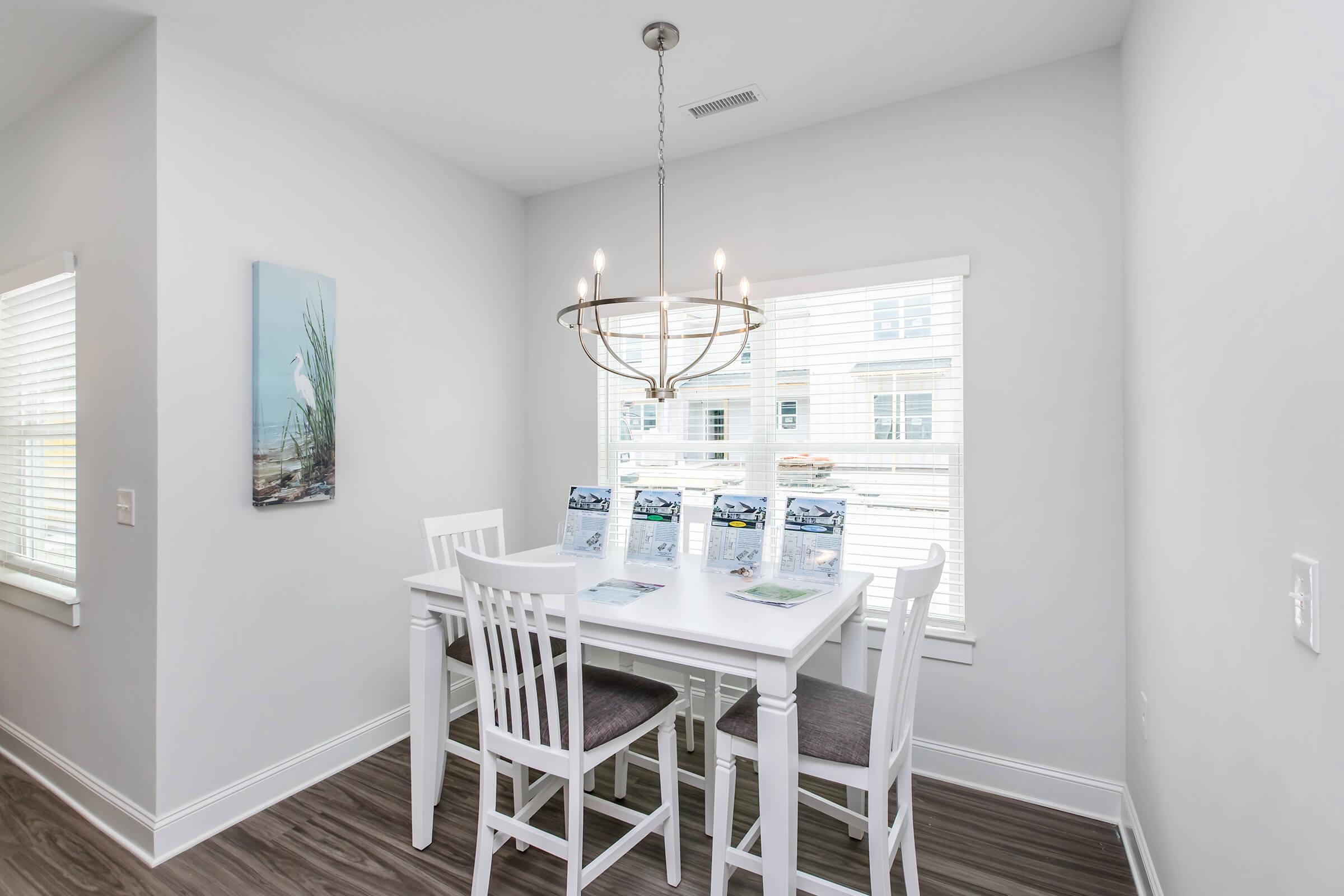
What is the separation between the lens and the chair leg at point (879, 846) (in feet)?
5.15

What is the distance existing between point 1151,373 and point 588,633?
1.79 meters

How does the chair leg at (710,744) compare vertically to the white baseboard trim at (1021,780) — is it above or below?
above

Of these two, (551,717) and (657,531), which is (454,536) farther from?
(551,717)

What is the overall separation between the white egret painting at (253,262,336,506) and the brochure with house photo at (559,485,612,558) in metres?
0.98

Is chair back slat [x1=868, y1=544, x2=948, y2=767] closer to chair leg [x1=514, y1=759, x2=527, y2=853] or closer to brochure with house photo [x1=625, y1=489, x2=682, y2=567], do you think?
brochure with house photo [x1=625, y1=489, x2=682, y2=567]

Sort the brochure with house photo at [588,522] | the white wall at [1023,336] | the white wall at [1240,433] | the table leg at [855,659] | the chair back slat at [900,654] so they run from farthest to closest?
the brochure with house photo at [588,522] → the white wall at [1023,336] → the table leg at [855,659] → the chair back slat at [900,654] → the white wall at [1240,433]

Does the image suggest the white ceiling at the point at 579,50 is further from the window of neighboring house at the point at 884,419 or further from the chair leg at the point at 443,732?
the chair leg at the point at 443,732

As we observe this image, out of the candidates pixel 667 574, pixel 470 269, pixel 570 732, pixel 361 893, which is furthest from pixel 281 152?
pixel 361 893

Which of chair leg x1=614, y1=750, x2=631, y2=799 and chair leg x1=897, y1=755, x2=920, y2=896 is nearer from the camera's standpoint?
chair leg x1=897, y1=755, x2=920, y2=896

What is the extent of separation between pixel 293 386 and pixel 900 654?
7.55ft

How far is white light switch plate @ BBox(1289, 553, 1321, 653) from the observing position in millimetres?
915

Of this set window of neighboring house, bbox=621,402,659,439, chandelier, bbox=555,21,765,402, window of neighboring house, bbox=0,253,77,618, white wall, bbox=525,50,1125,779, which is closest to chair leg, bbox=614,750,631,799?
white wall, bbox=525,50,1125,779

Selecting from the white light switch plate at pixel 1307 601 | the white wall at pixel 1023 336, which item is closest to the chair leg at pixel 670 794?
the white wall at pixel 1023 336

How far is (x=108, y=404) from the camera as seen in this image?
7.52ft
